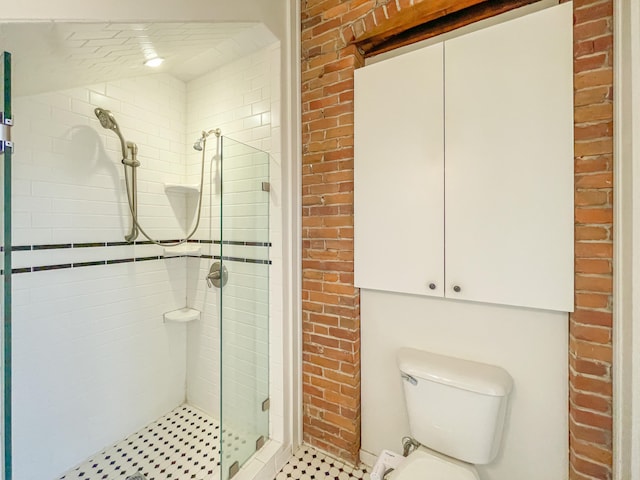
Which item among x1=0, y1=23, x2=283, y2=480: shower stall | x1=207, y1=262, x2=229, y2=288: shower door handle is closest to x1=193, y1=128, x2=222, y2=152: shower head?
x1=0, y1=23, x2=283, y2=480: shower stall

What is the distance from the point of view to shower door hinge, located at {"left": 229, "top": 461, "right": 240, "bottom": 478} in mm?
1369

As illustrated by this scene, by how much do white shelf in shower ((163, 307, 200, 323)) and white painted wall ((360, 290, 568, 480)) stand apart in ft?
4.21

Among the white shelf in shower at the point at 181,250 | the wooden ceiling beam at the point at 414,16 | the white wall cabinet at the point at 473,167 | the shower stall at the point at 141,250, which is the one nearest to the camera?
the white wall cabinet at the point at 473,167

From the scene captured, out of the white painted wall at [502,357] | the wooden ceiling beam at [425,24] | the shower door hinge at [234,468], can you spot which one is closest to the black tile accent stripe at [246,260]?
the white painted wall at [502,357]

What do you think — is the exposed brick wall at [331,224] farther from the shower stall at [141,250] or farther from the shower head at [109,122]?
the shower head at [109,122]

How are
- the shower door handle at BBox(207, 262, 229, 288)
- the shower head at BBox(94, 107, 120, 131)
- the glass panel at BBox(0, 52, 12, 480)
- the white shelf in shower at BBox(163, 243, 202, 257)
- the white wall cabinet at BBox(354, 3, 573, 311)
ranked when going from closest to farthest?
the glass panel at BBox(0, 52, 12, 480), the white wall cabinet at BBox(354, 3, 573, 311), the shower head at BBox(94, 107, 120, 131), the shower door handle at BBox(207, 262, 229, 288), the white shelf in shower at BBox(163, 243, 202, 257)

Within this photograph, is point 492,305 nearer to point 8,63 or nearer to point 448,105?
point 448,105

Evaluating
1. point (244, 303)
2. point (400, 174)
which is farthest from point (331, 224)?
point (244, 303)

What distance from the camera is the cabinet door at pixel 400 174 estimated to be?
1.32 meters

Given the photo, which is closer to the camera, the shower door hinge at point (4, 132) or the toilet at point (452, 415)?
the shower door hinge at point (4, 132)

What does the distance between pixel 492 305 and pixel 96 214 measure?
2.19m

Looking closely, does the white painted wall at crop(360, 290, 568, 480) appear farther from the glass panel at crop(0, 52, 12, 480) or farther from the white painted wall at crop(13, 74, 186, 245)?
the white painted wall at crop(13, 74, 186, 245)

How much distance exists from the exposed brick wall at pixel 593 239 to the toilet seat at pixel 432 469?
0.41 m

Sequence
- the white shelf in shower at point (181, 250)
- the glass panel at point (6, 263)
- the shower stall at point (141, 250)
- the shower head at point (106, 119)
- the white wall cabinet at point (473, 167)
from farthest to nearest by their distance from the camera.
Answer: the white shelf in shower at point (181, 250), the shower head at point (106, 119), the shower stall at point (141, 250), the white wall cabinet at point (473, 167), the glass panel at point (6, 263)
